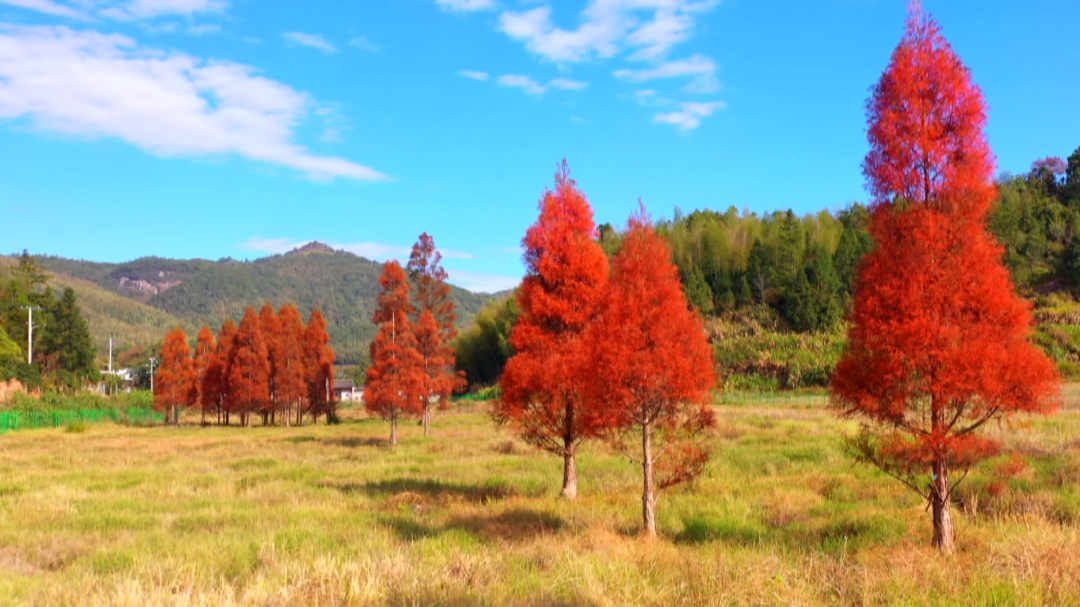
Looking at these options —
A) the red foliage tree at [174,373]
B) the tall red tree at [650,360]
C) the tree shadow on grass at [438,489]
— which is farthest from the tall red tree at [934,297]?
the red foliage tree at [174,373]

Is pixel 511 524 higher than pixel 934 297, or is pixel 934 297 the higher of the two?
pixel 934 297

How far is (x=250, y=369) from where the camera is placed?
2146 inches

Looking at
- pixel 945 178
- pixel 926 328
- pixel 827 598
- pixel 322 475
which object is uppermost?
pixel 945 178

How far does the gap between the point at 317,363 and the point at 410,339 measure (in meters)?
25.9

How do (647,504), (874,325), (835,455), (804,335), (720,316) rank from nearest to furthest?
(874,325), (647,504), (835,455), (804,335), (720,316)

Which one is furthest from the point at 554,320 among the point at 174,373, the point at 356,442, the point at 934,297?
the point at 174,373

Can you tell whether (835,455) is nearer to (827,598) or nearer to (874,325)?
(874,325)

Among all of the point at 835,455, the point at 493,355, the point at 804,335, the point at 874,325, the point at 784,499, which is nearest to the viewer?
the point at 874,325

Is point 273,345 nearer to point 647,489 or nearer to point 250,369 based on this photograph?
point 250,369

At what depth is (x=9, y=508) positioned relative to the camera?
634 inches

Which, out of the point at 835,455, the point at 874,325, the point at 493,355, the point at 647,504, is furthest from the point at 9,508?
the point at 493,355

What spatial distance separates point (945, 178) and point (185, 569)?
12.6 metres

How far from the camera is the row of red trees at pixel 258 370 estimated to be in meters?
55.2

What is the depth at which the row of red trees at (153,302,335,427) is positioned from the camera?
181 feet
